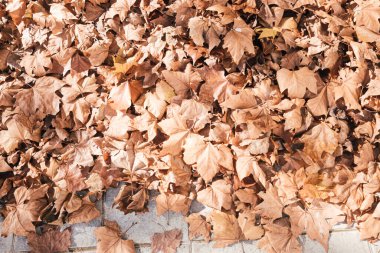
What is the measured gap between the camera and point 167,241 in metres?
1.66

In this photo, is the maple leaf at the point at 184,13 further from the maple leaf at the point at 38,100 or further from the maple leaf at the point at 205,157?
the maple leaf at the point at 38,100

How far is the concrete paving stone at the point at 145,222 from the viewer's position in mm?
1679

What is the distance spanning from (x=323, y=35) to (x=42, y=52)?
131 cm

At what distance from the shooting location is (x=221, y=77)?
5.41 feet

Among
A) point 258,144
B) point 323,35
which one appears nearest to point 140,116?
point 258,144

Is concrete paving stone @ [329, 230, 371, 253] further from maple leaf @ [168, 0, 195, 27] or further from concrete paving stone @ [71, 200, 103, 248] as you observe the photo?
maple leaf @ [168, 0, 195, 27]

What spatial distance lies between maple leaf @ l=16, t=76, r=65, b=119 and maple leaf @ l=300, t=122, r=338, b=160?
45.2 inches

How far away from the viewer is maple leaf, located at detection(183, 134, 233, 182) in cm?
161

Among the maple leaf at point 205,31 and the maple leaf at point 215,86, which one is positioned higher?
the maple leaf at point 205,31

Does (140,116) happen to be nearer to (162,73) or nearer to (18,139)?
(162,73)

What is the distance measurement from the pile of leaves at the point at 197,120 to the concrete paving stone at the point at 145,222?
0.04 meters

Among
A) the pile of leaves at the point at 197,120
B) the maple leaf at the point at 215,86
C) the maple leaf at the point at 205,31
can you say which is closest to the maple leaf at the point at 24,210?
the pile of leaves at the point at 197,120

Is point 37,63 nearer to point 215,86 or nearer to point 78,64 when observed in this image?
point 78,64

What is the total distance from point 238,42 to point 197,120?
1.25ft
